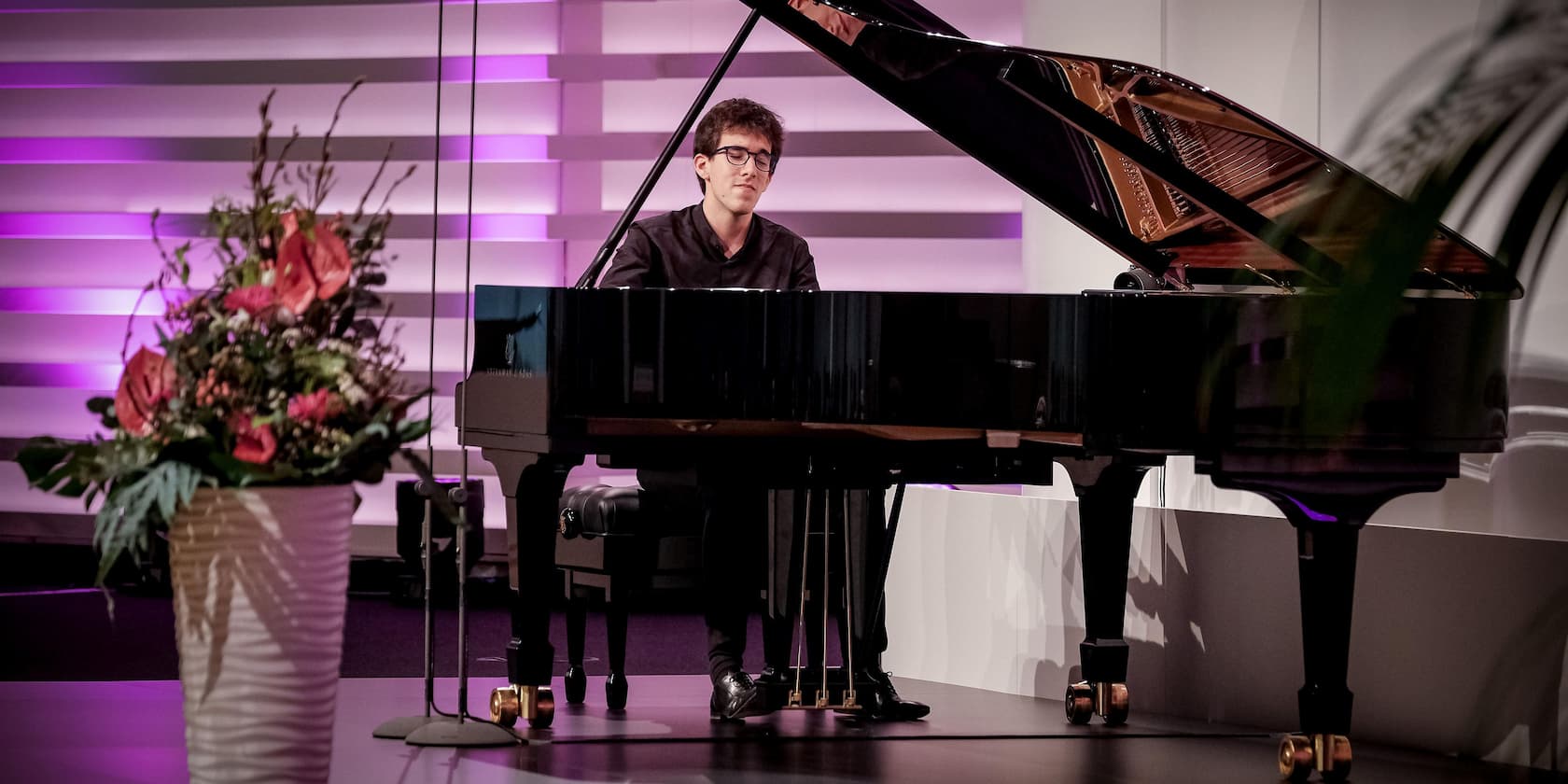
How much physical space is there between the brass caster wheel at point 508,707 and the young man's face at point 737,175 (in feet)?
3.91

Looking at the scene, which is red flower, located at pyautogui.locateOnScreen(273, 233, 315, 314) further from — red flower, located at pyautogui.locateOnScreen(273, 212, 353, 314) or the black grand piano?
the black grand piano

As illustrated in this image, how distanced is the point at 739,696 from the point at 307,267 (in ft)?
6.25

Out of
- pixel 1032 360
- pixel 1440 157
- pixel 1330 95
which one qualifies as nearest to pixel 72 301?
pixel 1032 360

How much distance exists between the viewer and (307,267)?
166cm

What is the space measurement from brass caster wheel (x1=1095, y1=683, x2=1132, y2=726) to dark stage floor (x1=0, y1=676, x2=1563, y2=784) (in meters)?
0.03

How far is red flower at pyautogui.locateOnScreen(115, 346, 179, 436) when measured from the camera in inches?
64.7

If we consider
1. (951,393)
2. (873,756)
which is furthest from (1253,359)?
(873,756)

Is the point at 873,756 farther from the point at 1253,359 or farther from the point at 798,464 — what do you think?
the point at 1253,359

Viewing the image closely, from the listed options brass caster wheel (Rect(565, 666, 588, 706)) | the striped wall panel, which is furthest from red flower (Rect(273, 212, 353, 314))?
the striped wall panel

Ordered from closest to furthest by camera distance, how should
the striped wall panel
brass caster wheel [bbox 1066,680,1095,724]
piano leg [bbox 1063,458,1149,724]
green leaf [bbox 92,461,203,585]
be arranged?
1. green leaf [bbox 92,461,203,585]
2. piano leg [bbox 1063,458,1149,724]
3. brass caster wheel [bbox 1066,680,1095,724]
4. the striped wall panel

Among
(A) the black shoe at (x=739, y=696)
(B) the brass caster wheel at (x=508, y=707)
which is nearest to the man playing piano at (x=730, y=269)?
(A) the black shoe at (x=739, y=696)

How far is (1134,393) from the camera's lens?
2.77 meters

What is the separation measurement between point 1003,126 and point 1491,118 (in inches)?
100

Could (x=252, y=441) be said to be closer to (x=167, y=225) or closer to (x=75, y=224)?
(x=167, y=225)
